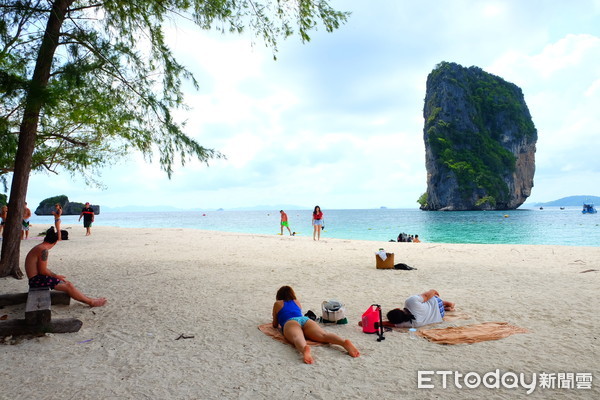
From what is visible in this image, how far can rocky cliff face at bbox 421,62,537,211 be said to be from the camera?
88.7m

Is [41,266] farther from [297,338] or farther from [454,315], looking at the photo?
[454,315]

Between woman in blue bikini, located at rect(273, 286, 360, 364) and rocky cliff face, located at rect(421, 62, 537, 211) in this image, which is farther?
rocky cliff face, located at rect(421, 62, 537, 211)

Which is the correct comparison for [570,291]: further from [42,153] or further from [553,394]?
[42,153]

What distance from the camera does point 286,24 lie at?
724 centimetres

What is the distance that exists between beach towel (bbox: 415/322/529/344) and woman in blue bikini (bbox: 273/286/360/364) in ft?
4.13

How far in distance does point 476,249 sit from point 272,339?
12683 mm

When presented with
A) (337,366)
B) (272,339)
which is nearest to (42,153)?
(272,339)

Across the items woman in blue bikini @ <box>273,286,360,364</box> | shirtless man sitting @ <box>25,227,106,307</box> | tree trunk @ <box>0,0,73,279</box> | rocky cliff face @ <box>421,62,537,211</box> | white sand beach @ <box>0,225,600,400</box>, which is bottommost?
white sand beach @ <box>0,225,600,400</box>

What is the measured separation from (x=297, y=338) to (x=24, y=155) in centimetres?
749

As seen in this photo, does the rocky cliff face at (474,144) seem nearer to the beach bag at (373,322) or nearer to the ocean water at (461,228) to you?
the ocean water at (461,228)

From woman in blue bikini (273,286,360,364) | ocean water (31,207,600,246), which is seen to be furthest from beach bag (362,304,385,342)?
ocean water (31,207,600,246)

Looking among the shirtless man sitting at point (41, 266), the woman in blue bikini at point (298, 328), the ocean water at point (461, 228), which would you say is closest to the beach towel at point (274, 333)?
the woman in blue bikini at point (298, 328)

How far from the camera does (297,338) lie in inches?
171

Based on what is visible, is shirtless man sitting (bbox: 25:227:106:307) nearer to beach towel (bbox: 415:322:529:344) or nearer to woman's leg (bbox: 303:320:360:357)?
woman's leg (bbox: 303:320:360:357)
